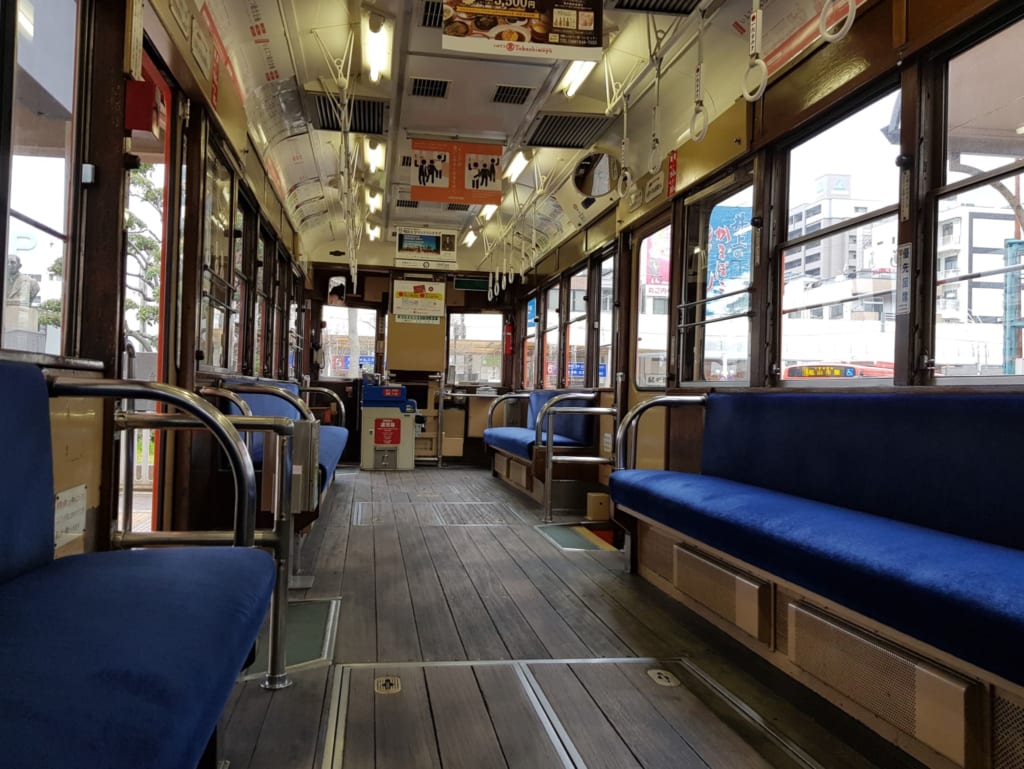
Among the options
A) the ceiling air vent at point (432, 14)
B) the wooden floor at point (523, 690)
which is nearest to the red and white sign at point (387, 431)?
the wooden floor at point (523, 690)

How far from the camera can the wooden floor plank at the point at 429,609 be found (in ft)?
7.92

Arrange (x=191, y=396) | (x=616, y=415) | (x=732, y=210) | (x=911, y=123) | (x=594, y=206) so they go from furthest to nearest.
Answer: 1. (x=594, y=206)
2. (x=616, y=415)
3. (x=732, y=210)
4. (x=911, y=123)
5. (x=191, y=396)

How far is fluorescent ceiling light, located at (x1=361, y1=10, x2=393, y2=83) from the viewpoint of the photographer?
13.1ft

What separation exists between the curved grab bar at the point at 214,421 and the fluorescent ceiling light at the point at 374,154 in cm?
486

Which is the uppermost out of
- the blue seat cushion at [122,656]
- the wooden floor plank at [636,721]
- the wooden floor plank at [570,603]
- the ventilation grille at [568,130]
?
the ventilation grille at [568,130]

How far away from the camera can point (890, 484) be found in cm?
229

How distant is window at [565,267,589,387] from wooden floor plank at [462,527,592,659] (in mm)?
3121

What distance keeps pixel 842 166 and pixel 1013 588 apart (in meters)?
2.22

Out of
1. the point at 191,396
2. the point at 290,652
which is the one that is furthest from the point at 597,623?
the point at 191,396

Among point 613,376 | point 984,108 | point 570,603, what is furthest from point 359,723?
point 613,376

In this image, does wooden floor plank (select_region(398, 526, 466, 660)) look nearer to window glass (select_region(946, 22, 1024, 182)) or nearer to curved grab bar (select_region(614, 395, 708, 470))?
curved grab bar (select_region(614, 395, 708, 470))

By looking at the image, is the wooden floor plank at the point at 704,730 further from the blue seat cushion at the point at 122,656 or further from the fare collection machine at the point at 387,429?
the fare collection machine at the point at 387,429

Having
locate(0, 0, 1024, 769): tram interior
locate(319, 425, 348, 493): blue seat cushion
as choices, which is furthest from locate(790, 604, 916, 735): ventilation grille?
locate(319, 425, 348, 493): blue seat cushion

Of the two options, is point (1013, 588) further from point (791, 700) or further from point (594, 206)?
point (594, 206)
